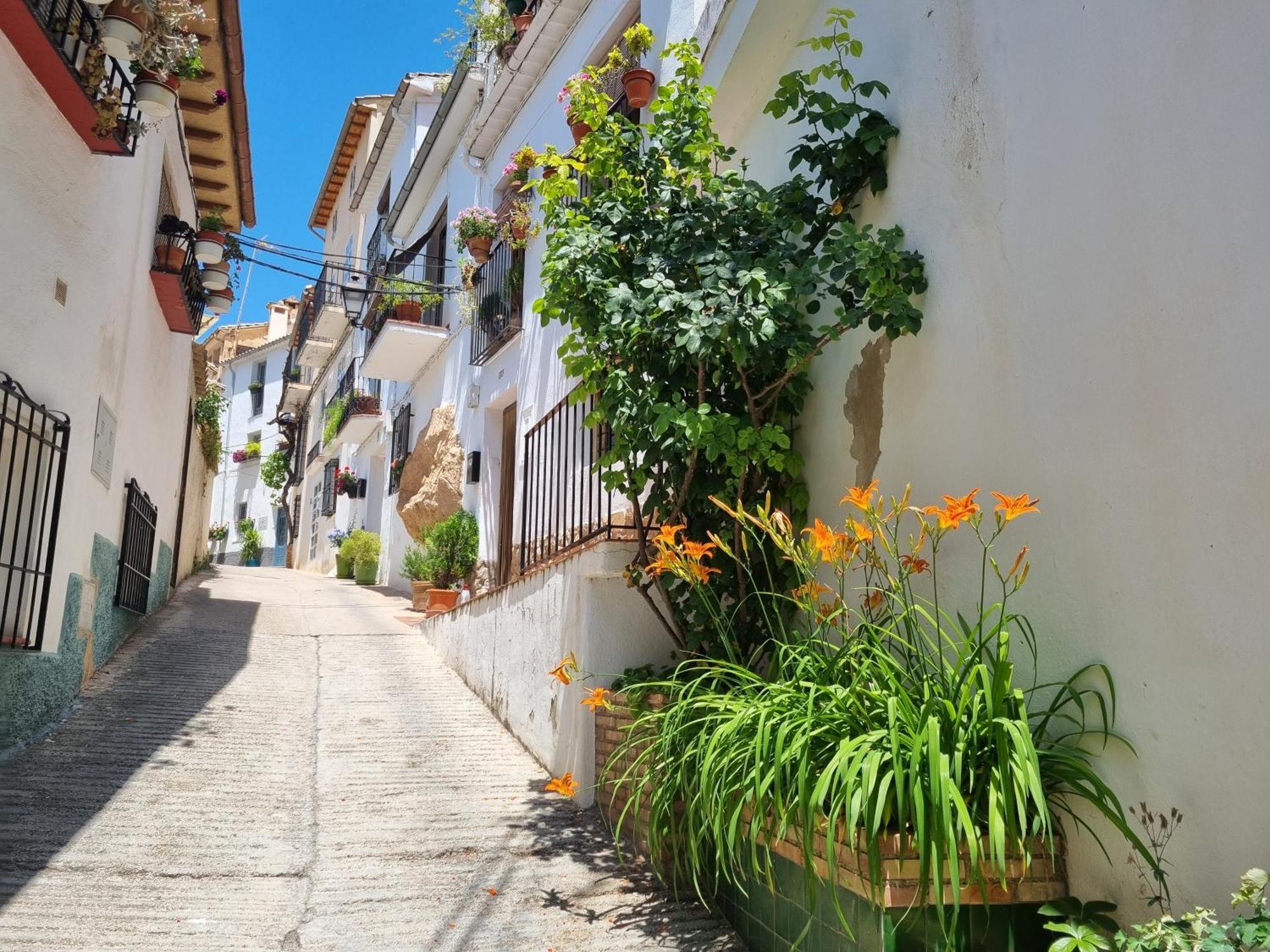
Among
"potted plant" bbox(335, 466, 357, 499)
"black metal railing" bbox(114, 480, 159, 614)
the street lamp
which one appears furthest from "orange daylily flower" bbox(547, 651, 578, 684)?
"potted plant" bbox(335, 466, 357, 499)

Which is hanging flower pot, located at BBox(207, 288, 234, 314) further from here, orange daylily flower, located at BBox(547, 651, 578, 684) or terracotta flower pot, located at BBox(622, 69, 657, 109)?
orange daylily flower, located at BBox(547, 651, 578, 684)

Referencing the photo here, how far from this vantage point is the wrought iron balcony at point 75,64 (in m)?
4.50

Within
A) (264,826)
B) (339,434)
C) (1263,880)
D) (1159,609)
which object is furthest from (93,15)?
(339,434)

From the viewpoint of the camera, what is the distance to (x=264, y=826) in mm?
4562

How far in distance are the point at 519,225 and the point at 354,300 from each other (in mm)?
7603

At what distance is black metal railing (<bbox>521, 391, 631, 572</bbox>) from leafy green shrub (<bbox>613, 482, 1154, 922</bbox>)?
96.5 inches

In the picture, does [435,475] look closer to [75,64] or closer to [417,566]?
[417,566]

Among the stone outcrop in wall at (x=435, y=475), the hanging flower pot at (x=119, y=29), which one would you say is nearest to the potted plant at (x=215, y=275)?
the hanging flower pot at (x=119, y=29)

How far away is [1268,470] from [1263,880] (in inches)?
33.3

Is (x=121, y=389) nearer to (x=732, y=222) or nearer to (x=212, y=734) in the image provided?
(x=212, y=734)

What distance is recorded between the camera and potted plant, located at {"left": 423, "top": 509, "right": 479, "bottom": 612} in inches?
440

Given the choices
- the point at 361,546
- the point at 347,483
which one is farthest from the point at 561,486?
the point at 347,483

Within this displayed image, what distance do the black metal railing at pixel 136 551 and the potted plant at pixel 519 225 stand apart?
414 cm

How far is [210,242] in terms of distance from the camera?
8.46m
